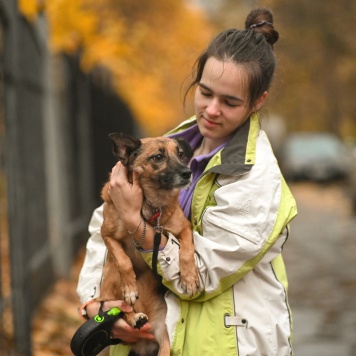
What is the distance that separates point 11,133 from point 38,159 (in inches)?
94.2

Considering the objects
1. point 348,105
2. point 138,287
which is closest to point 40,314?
point 138,287

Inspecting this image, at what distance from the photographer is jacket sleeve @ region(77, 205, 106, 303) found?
3.40 metres

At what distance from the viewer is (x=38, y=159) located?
8.14 meters

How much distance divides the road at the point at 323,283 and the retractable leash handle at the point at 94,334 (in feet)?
12.7

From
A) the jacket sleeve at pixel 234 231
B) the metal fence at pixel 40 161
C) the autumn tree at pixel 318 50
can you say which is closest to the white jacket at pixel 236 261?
the jacket sleeve at pixel 234 231

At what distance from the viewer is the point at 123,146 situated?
11.0 feet

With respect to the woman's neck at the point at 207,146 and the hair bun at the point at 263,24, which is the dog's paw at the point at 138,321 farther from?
the hair bun at the point at 263,24

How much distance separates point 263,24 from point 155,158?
80 centimetres

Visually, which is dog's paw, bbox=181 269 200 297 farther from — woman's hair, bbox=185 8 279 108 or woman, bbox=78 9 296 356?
woman's hair, bbox=185 8 279 108

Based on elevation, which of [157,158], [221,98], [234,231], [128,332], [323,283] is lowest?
[323,283]

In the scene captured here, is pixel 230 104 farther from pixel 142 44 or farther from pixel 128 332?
pixel 142 44

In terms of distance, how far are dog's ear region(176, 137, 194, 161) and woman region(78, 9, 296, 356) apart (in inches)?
6.5

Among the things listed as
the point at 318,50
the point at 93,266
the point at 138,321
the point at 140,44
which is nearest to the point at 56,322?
the point at 93,266

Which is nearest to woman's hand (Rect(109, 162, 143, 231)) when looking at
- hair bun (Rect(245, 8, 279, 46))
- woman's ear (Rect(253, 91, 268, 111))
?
woman's ear (Rect(253, 91, 268, 111))
